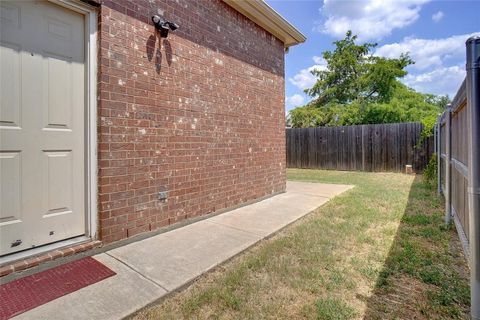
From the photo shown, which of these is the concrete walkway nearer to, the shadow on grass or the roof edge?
the shadow on grass

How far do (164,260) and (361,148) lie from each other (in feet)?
32.5

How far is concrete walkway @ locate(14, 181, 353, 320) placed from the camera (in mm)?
1896

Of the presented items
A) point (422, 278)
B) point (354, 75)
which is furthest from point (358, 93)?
point (422, 278)

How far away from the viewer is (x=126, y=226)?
3027 millimetres

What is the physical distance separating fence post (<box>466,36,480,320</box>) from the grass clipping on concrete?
2.19 ft

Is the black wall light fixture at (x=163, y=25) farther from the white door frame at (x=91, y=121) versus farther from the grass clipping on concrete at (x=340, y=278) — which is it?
the grass clipping on concrete at (x=340, y=278)

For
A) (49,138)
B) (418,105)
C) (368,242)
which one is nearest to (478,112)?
(368,242)

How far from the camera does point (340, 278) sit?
2.35m

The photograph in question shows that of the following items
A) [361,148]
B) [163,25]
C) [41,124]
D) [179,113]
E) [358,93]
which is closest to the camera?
[41,124]

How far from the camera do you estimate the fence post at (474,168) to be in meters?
1.34

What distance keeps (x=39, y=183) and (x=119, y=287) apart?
126 centimetres

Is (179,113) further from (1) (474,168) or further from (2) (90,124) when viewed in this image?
(1) (474,168)

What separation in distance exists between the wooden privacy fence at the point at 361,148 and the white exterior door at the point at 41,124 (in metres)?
10.2

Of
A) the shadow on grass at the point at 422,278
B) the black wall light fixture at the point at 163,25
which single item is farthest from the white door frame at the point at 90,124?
the shadow on grass at the point at 422,278
